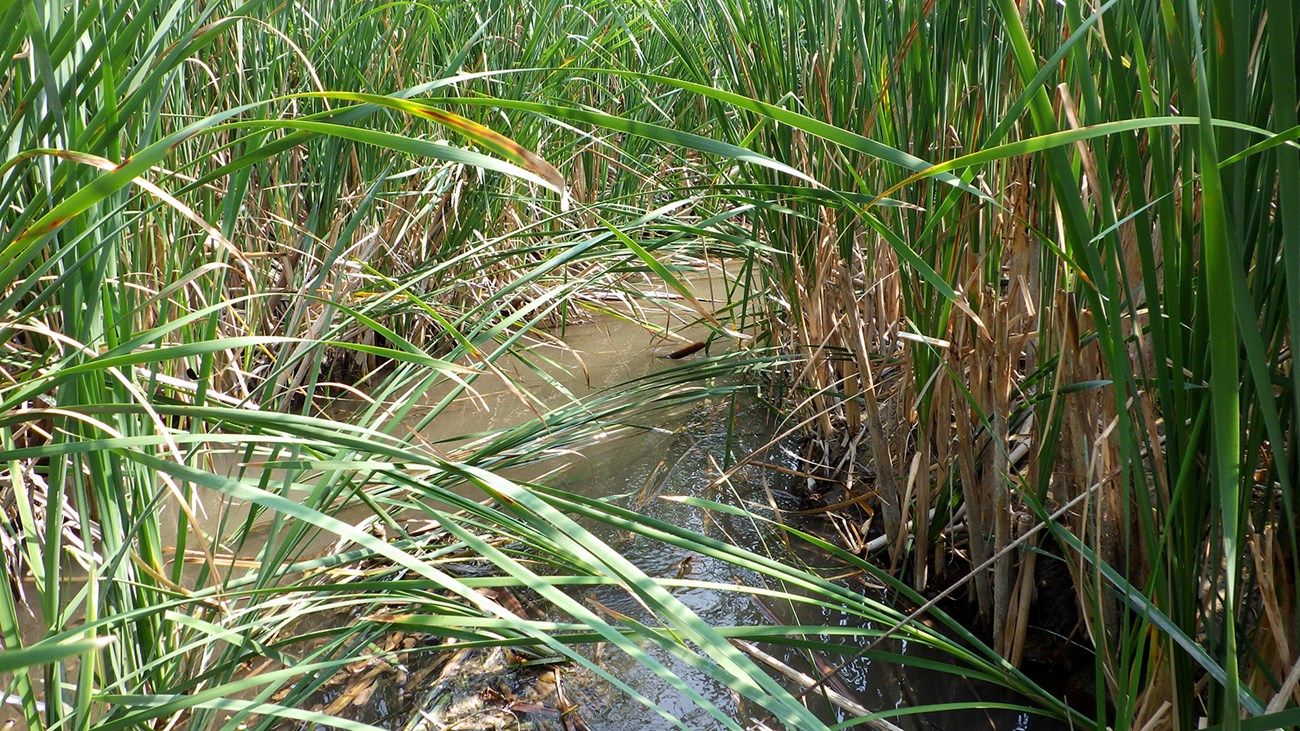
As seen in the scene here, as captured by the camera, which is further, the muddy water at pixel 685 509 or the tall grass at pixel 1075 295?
the muddy water at pixel 685 509

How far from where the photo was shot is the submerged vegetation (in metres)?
0.72

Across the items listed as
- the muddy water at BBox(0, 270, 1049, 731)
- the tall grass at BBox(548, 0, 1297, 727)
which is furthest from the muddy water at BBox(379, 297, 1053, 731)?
the tall grass at BBox(548, 0, 1297, 727)

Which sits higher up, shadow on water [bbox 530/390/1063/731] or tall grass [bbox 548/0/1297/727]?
tall grass [bbox 548/0/1297/727]

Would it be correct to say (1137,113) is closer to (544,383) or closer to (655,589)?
(655,589)

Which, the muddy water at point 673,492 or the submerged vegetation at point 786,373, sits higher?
the submerged vegetation at point 786,373

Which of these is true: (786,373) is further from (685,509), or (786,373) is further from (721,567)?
(721,567)

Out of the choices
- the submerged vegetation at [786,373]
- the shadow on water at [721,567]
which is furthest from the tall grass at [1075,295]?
the shadow on water at [721,567]

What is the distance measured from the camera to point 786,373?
2180 millimetres

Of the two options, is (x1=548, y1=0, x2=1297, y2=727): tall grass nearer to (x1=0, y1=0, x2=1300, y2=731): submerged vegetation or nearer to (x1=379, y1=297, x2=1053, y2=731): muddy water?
(x1=0, y1=0, x2=1300, y2=731): submerged vegetation

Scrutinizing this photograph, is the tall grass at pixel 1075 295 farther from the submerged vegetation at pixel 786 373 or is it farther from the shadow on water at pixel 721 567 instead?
the shadow on water at pixel 721 567

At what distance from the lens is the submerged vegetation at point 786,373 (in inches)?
28.2

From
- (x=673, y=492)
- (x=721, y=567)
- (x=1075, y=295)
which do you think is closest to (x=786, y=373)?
(x=673, y=492)

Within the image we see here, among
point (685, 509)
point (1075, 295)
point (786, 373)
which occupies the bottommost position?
point (685, 509)

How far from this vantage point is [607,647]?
59.6 inches
